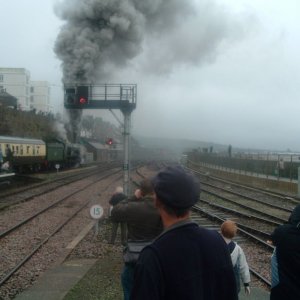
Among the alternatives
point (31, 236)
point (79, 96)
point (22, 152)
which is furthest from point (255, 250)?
point (22, 152)

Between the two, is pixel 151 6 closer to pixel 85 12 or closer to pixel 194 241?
pixel 85 12

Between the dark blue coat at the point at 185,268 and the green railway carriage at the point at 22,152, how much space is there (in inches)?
1031

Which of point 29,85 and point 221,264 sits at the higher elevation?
point 29,85

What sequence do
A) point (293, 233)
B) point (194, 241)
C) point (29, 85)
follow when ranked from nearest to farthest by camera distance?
point (194, 241), point (293, 233), point (29, 85)

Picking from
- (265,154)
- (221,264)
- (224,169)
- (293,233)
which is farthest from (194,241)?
(224,169)

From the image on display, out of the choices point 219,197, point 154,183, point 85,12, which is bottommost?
point 219,197

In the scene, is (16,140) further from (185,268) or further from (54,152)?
(185,268)

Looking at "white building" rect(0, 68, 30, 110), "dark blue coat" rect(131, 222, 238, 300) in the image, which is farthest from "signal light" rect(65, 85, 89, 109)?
"white building" rect(0, 68, 30, 110)

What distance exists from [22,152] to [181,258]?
3110cm

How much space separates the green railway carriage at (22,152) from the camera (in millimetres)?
28062

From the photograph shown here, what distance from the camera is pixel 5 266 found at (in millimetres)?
8812

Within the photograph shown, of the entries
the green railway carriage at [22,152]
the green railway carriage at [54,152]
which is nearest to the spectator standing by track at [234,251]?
the green railway carriage at [22,152]

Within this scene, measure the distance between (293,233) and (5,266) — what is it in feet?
22.7

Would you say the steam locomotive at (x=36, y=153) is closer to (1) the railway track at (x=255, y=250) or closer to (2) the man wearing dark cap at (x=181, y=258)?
(1) the railway track at (x=255, y=250)
